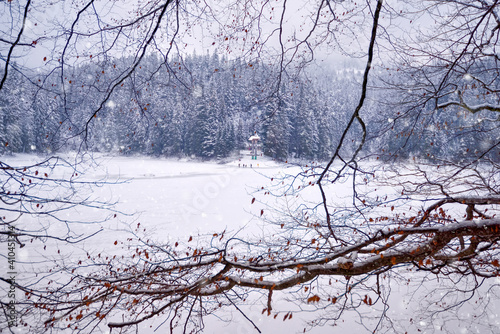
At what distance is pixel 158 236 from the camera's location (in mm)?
9430

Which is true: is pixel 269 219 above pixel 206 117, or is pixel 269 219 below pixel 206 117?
below

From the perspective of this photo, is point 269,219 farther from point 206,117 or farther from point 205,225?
point 206,117

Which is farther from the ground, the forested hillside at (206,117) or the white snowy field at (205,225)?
the forested hillside at (206,117)

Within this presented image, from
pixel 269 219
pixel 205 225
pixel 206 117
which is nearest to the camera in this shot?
pixel 269 219

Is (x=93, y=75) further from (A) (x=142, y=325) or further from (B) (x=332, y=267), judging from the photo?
(A) (x=142, y=325)

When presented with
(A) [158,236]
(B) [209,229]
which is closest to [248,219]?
(B) [209,229]

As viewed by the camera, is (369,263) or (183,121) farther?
(183,121)

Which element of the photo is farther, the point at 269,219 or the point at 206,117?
the point at 206,117

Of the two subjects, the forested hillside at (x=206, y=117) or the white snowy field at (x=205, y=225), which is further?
the white snowy field at (x=205, y=225)

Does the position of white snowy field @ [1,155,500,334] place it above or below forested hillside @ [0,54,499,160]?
below

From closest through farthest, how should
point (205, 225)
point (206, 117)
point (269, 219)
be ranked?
1. point (269, 219)
2. point (205, 225)
3. point (206, 117)

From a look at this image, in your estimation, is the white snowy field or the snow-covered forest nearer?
the snow-covered forest

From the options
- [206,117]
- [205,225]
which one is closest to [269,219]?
[205,225]

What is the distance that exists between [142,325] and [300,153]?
2786cm
